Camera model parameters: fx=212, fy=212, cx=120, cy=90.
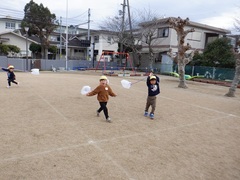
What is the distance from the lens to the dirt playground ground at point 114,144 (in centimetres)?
332

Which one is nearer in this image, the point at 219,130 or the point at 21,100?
the point at 219,130

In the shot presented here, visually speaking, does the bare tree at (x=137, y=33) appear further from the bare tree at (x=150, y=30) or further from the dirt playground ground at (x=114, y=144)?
the dirt playground ground at (x=114, y=144)

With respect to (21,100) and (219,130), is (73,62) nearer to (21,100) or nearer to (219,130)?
(21,100)

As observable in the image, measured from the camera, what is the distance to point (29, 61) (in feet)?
80.2

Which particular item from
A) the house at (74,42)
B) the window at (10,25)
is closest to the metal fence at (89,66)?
the house at (74,42)

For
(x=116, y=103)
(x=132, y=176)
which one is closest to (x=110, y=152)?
(x=132, y=176)

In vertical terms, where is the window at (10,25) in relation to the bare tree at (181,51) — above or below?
above

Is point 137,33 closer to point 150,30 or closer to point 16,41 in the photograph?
point 150,30

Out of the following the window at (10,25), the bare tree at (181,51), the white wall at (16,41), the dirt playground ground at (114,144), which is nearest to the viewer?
the dirt playground ground at (114,144)

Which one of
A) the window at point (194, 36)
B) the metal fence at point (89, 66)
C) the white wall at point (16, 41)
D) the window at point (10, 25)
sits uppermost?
the window at point (10, 25)

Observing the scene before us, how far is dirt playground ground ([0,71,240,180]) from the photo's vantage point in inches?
131

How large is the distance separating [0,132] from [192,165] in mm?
3986

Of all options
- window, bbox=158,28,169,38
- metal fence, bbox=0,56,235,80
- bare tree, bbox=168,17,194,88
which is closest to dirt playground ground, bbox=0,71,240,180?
bare tree, bbox=168,17,194,88

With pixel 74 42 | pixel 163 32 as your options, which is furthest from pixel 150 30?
pixel 74 42
